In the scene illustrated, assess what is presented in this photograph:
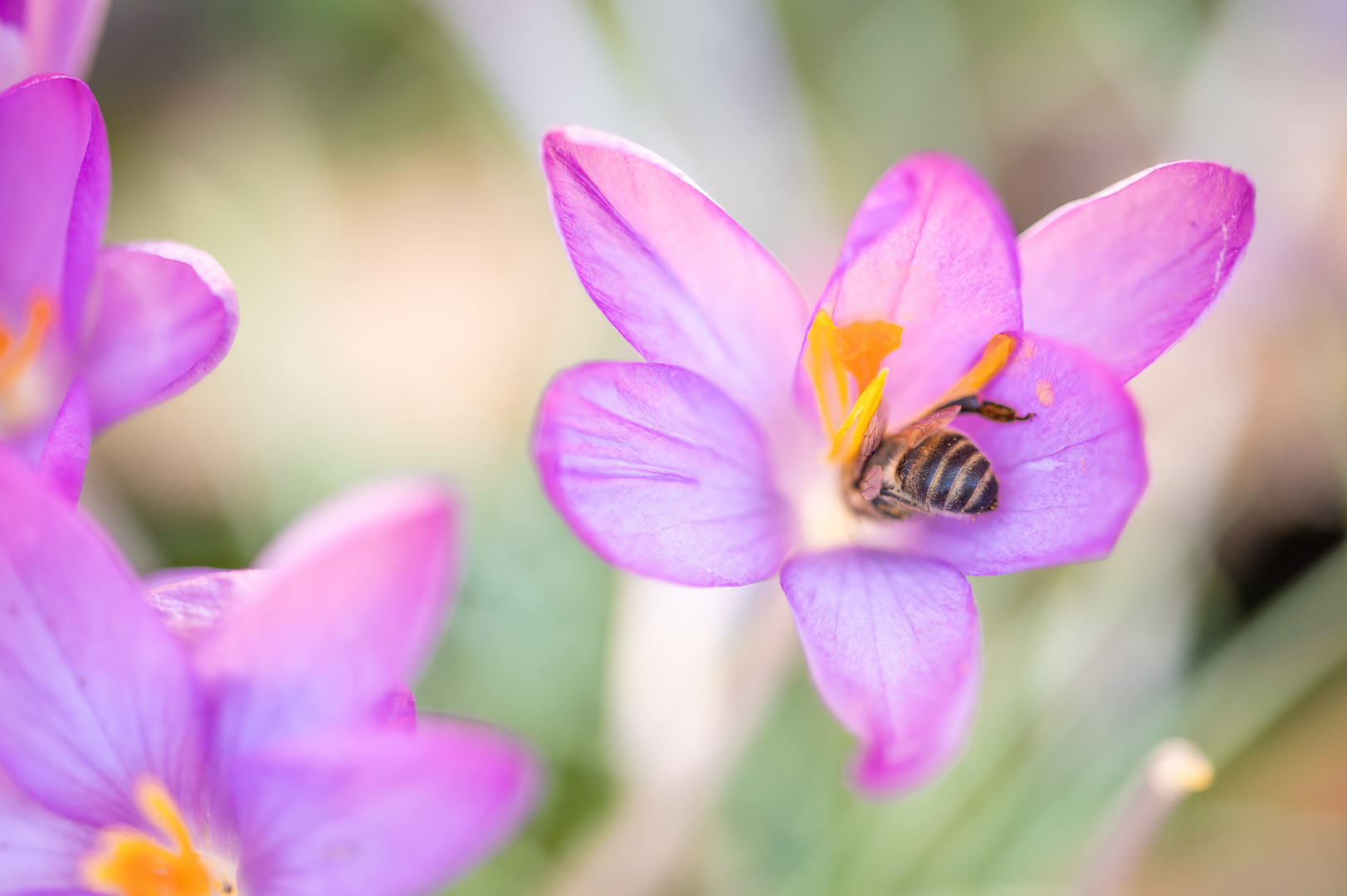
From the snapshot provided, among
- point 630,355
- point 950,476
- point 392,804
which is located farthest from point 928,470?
point 630,355

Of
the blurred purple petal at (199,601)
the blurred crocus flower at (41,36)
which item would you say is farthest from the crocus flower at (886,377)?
the blurred crocus flower at (41,36)

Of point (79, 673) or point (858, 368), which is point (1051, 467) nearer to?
point (858, 368)

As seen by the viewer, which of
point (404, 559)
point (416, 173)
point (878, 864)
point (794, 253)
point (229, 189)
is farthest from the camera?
point (416, 173)

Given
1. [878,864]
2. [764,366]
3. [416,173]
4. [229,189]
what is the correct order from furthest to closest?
[416,173], [229,189], [878,864], [764,366]

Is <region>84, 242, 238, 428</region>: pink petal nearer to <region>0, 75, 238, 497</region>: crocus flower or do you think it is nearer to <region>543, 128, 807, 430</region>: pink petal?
<region>0, 75, 238, 497</region>: crocus flower

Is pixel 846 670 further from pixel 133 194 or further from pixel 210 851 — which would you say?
pixel 133 194

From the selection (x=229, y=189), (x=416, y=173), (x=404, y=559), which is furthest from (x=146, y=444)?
(x=404, y=559)
